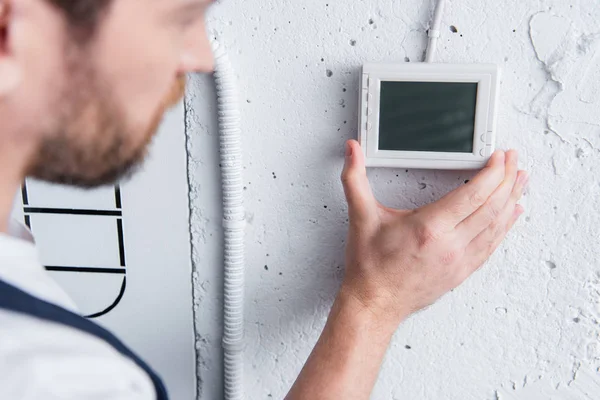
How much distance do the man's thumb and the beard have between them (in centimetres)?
25

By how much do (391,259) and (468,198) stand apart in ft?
0.39

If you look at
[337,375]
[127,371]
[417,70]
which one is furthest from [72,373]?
[417,70]

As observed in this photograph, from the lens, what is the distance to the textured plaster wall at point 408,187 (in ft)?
2.23

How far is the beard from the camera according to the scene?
0.49m

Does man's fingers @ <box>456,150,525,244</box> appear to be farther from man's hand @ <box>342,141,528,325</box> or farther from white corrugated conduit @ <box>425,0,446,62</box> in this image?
white corrugated conduit @ <box>425,0,446,62</box>

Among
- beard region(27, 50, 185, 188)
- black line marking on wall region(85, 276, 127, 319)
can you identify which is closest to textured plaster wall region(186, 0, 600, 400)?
black line marking on wall region(85, 276, 127, 319)

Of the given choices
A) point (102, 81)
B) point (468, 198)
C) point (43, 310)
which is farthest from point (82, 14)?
point (468, 198)

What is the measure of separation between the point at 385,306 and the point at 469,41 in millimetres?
345

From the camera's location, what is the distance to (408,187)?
2.44ft

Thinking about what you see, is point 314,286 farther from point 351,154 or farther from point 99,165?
point 99,165

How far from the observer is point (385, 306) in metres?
0.69

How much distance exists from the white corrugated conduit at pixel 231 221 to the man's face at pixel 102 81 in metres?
0.15

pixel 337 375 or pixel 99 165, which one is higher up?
pixel 99 165

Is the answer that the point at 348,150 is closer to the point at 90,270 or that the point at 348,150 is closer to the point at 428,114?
the point at 428,114
